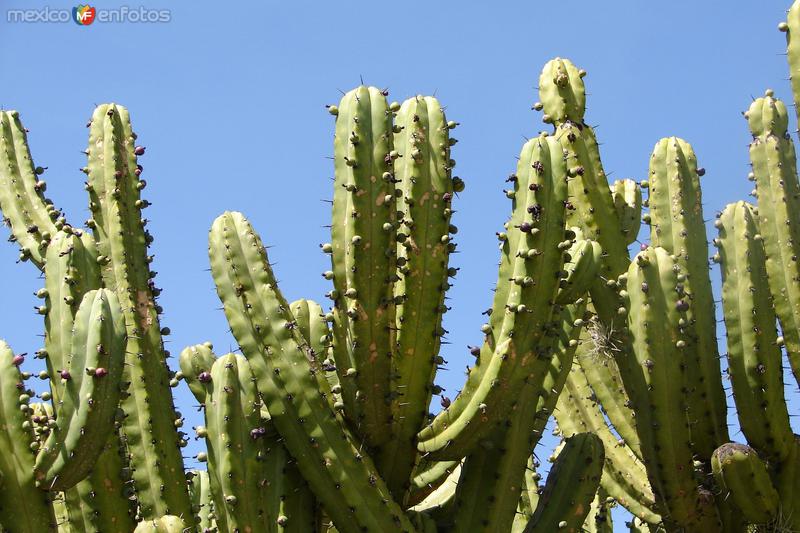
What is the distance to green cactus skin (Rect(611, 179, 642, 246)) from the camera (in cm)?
723

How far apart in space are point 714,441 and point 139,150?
3.55 m

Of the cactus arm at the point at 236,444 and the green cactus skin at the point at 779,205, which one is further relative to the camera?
the green cactus skin at the point at 779,205

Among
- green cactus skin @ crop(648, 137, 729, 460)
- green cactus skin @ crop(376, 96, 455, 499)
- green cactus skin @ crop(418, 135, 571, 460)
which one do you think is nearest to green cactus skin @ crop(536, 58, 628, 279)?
green cactus skin @ crop(648, 137, 729, 460)

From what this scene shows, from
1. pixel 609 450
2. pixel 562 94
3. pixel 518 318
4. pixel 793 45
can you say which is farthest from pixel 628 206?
pixel 518 318

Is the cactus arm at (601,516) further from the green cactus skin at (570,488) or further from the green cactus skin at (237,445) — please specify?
the green cactus skin at (237,445)

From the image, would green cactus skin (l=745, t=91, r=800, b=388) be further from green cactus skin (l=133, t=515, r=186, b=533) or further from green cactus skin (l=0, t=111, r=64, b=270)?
green cactus skin (l=0, t=111, r=64, b=270)

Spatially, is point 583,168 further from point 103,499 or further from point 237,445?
point 103,499

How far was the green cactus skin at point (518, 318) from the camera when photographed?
5734mm

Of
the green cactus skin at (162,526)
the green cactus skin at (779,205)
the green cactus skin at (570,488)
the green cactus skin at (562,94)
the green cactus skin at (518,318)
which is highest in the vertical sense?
the green cactus skin at (562,94)

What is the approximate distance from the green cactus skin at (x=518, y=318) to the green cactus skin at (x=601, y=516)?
7.28ft

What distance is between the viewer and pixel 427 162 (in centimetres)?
589

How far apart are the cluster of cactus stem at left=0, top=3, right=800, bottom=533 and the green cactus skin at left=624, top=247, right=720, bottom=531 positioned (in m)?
0.01

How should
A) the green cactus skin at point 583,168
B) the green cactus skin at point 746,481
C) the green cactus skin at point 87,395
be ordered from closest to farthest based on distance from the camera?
the green cactus skin at point 87,395 < the green cactus skin at point 746,481 < the green cactus skin at point 583,168

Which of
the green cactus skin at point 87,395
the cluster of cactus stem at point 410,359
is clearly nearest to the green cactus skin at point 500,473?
the cluster of cactus stem at point 410,359
